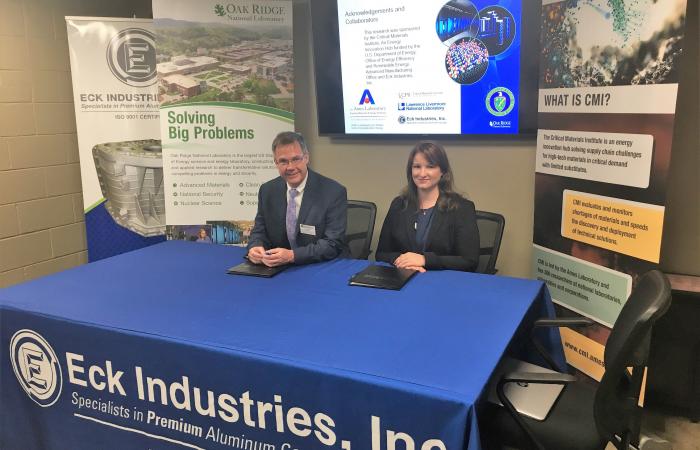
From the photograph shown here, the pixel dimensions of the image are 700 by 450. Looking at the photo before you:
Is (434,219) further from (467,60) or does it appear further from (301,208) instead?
(467,60)

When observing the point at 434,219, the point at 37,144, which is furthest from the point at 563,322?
the point at 37,144

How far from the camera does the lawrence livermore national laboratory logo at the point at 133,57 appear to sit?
11.6ft

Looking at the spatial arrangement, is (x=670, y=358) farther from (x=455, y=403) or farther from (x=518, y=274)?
(x=455, y=403)

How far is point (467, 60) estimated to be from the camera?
3234mm

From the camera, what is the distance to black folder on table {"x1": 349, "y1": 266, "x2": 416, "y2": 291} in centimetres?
207

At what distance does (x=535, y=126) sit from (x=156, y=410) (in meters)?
2.49

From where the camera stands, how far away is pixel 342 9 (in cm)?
348

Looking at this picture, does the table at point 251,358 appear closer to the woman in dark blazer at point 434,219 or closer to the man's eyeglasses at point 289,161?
the woman in dark blazer at point 434,219

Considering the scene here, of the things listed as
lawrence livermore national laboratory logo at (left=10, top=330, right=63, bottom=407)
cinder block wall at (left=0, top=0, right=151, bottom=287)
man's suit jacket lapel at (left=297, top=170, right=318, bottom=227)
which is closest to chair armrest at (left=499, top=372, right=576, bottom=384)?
man's suit jacket lapel at (left=297, top=170, right=318, bottom=227)

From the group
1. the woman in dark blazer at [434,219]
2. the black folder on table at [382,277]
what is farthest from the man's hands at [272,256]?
the woman in dark blazer at [434,219]

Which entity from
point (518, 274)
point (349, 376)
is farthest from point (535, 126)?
point (349, 376)

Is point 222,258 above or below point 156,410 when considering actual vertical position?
above

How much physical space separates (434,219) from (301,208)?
610 mm

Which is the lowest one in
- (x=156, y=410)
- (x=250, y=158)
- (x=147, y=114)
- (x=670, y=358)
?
(x=670, y=358)
